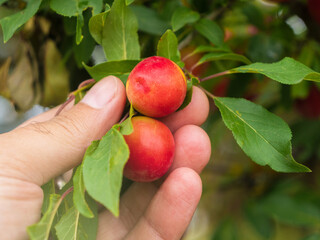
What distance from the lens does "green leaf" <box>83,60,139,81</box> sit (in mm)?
511

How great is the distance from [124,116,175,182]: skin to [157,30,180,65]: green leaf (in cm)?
11

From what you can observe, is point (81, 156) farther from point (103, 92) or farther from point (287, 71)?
point (287, 71)

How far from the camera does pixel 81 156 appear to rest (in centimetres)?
56

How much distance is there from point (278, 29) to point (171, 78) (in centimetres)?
44

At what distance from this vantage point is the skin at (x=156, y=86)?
47cm

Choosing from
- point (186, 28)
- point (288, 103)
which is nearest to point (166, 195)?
point (186, 28)

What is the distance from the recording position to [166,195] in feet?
1.82

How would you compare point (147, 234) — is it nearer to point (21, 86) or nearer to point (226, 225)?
point (21, 86)

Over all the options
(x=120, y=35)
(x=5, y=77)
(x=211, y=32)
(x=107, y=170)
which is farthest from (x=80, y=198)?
(x=5, y=77)

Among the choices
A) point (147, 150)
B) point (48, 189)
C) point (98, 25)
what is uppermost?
point (98, 25)

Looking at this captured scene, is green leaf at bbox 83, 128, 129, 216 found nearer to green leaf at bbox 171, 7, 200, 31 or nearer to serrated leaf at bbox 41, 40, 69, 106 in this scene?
green leaf at bbox 171, 7, 200, 31

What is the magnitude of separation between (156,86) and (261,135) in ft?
0.56

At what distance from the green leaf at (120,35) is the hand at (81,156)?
0.06m

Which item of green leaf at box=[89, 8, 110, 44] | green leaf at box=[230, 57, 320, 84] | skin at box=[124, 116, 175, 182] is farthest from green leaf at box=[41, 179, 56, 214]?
green leaf at box=[230, 57, 320, 84]
